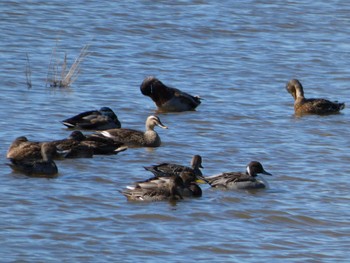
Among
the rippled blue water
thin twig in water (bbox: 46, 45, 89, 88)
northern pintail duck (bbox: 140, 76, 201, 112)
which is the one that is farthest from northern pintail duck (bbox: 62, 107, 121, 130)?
thin twig in water (bbox: 46, 45, 89, 88)

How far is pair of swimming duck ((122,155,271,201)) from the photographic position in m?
14.2

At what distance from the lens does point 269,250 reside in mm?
12633

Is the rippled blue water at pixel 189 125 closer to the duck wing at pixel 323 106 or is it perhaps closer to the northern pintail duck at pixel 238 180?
the northern pintail duck at pixel 238 180

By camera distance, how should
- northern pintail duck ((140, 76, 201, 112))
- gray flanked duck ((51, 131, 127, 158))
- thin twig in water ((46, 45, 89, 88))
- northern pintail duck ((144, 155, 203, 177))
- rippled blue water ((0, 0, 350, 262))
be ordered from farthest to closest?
thin twig in water ((46, 45, 89, 88)), northern pintail duck ((140, 76, 201, 112)), gray flanked duck ((51, 131, 127, 158)), northern pintail duck ((144, 155, 203, 177)), rippled blue water ((0, 0, 350, 262))

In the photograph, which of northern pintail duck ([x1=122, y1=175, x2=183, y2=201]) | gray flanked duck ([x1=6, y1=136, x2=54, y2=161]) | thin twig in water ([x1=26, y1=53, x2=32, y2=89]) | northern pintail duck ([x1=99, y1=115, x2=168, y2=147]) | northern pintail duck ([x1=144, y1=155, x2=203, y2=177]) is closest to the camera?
northern pintail duck ([x1=122, y1=175, x2=183, y2=201])

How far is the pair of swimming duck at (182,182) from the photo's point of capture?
1424 cm

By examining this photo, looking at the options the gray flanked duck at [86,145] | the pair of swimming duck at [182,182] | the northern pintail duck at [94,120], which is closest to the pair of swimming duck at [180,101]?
the northern pintail duck at [94,120]

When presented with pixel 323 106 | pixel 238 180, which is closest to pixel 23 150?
pixel 238 180

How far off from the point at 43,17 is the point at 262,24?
4.69 m

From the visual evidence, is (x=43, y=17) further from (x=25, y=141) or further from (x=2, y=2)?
(x=25, y=141)

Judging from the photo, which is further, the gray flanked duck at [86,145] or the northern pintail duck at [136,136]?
the northern pintail duck at [136,136]

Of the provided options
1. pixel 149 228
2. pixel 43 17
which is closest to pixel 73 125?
pixel 149 228

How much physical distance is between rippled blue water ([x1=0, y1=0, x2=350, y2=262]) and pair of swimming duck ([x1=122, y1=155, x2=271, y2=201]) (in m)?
0.13

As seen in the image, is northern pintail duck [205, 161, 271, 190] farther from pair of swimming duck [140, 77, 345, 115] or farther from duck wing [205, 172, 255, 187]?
pair of swimming duck [140, 77, 345, 115]
